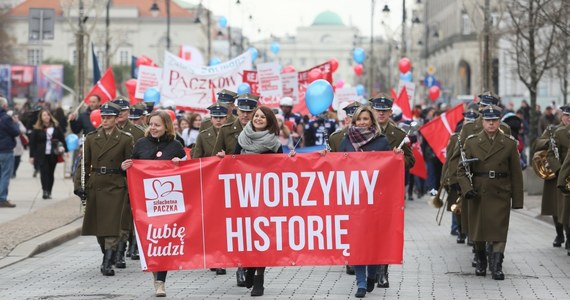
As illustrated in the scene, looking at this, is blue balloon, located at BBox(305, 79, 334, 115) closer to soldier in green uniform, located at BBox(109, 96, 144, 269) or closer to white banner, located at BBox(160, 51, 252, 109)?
soldier in green uniform, located at BBox(109, 96, 144, 269)

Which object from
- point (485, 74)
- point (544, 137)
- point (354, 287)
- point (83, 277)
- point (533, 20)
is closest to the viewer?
point (354, 287)

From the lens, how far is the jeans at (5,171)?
23266 mm

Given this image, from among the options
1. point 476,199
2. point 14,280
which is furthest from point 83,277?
point 476,199

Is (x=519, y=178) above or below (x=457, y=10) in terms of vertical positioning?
below

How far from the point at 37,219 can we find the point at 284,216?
8.92 metres

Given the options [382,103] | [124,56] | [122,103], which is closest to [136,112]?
[122,103]

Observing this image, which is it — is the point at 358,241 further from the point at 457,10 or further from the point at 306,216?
the point at 457,10

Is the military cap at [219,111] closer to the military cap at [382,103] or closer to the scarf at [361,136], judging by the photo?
the military cap at [382,103]

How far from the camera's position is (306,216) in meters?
12.3

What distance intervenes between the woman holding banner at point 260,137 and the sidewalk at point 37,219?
12.9 feet

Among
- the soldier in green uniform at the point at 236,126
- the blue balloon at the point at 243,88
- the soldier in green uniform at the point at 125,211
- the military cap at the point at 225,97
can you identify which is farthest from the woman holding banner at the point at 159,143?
the blue balloon at the point at 243,88

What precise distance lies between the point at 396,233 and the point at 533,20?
17.8 metres

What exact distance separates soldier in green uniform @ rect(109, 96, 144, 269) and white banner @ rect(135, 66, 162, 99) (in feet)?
38.1

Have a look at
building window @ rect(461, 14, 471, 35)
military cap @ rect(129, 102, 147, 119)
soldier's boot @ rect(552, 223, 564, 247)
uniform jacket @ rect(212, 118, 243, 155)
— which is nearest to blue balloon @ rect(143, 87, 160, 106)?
military cap @ rect(129, 102, 147, 119)
